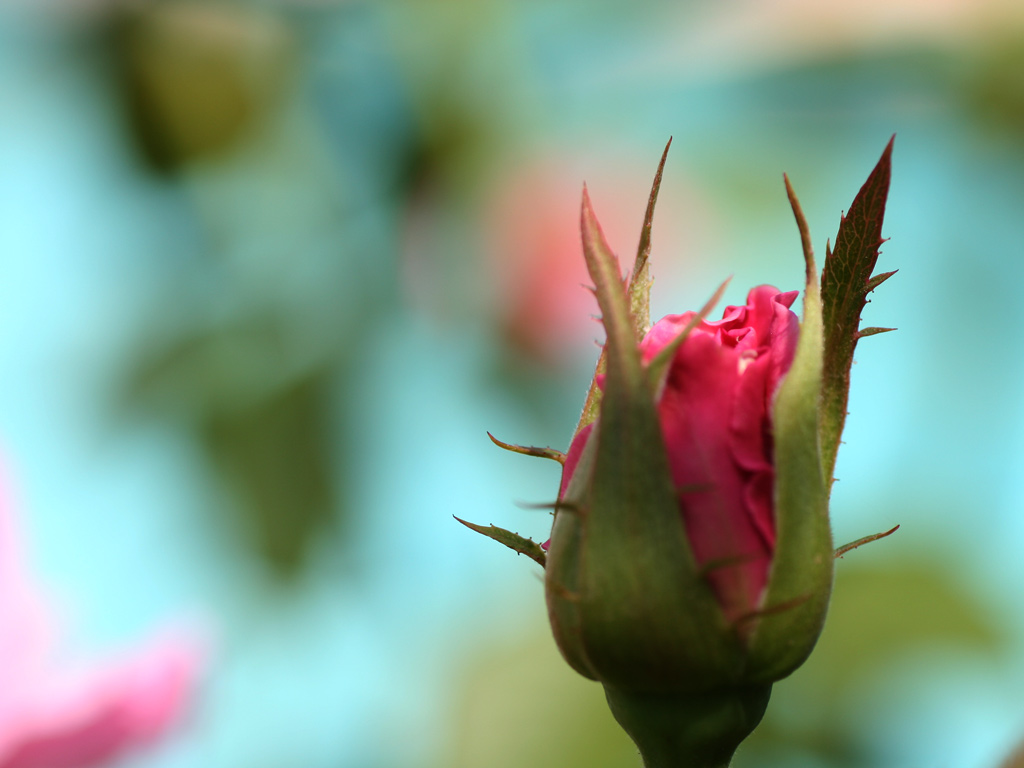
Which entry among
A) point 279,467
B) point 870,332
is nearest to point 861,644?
point 279,467

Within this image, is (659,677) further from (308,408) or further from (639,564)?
(308,408)

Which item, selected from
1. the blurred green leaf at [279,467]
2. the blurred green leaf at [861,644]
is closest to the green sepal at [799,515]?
the blurred green leaf at [861,644]

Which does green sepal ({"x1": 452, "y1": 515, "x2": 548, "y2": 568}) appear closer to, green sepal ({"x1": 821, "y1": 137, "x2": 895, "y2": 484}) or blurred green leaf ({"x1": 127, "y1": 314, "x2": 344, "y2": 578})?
green sepal ({"x1": 821, "y1": 137, "x2": 895, "y2": 484})

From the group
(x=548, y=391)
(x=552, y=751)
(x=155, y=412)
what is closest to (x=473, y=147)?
(x=548, y=391)

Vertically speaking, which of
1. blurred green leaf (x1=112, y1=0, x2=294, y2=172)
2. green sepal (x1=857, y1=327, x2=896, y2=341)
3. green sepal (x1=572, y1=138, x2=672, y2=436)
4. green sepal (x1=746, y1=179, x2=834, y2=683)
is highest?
blurred green leaf (x1=112, y1=0, x2=294, y2=172)

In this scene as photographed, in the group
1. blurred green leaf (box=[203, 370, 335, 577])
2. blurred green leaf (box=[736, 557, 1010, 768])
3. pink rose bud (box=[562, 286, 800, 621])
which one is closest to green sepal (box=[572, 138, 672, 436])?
pink rose bud (box=[562, 286, 800, 621])

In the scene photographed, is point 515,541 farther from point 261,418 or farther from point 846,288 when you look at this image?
point 261,418

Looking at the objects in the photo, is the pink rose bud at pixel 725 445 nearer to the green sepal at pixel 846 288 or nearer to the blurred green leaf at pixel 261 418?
the green sepal at pixel 846 288
